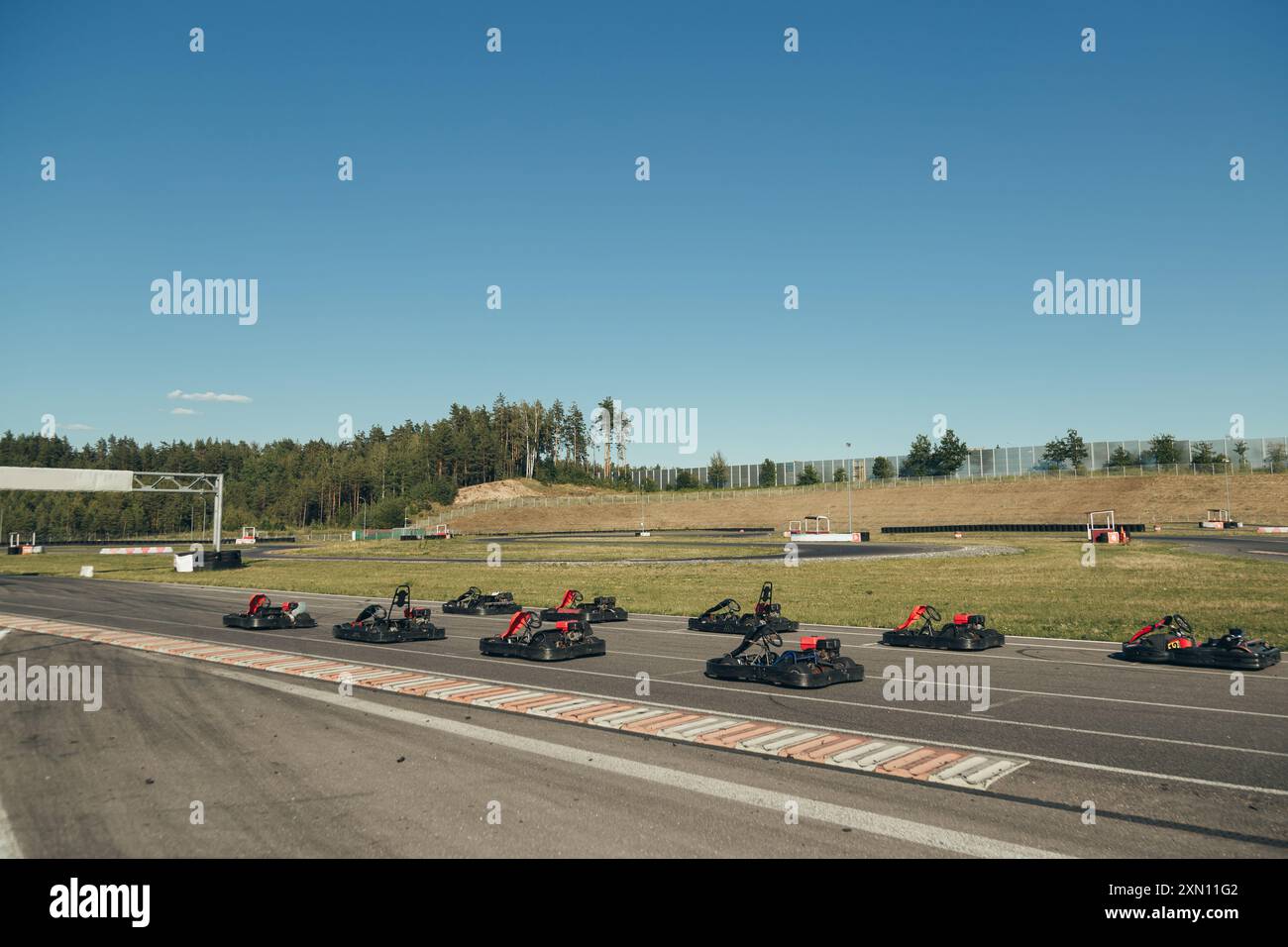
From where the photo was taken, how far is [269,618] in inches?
910

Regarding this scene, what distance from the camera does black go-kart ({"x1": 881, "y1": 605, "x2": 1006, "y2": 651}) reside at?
17594mm

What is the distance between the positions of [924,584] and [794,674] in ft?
66.6

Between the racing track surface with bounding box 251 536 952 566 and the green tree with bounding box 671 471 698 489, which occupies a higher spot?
the green tree with bounding box 671 471 698 489

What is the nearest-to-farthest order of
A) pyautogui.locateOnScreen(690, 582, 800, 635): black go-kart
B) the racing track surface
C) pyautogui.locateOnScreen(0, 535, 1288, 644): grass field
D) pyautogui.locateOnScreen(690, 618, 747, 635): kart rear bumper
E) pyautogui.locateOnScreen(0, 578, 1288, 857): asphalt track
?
pyautogui.locateOnScreen(0, 578, 1288, 857): asphalt track → pyautogui.locateOnScreen(690, 582, 800, 635): black go-kart → pyautogui.locateOnScreen(690, 618, 747, 635): kart rear bumper → pyautogui.locateOnScreen(0, 535, 1288, 644): grass field → the racing track surface

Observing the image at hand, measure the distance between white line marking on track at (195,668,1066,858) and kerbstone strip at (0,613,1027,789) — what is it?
44.1 inches

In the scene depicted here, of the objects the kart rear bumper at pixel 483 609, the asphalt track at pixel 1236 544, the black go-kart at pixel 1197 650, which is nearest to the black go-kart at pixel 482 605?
the kart rear bumper at pixel 483 609

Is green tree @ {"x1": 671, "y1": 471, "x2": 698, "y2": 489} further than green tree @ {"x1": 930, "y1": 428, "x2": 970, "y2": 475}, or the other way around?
green tree @ {"x1": 671, "y1": 471, "x2": 698, "y2": 489}

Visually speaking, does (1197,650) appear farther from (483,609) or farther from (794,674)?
(483,609)

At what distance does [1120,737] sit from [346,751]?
9.67m

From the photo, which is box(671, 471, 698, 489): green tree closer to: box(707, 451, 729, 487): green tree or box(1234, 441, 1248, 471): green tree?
box(707, 451, 729, 487): green tree

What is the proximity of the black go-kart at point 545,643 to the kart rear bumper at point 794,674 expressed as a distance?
11.7 ft

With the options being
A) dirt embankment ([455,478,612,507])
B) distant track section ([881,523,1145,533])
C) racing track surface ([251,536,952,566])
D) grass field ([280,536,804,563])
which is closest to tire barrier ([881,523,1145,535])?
distant track section ([881,523,1145,533])

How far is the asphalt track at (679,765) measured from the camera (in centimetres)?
683
